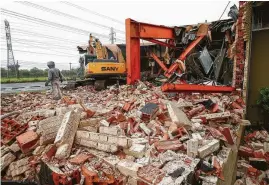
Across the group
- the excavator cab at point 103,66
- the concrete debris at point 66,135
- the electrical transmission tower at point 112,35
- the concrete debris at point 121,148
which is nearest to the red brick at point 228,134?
the concrete debris at point 121,148

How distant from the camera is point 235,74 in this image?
674cm

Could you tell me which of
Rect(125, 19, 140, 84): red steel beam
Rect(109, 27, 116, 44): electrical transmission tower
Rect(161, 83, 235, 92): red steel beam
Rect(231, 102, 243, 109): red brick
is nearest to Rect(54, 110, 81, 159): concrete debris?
Rect(161, 83, 235, 92): red steel beam

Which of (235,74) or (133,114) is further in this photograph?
(235,74)

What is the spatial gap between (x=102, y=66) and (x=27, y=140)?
275 inches

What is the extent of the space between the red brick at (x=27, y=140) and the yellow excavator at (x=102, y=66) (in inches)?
260

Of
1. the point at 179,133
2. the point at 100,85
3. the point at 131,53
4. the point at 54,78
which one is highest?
the point at 131,53

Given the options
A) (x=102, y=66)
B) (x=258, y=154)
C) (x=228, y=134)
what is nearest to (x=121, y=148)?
(x=228, y=134)

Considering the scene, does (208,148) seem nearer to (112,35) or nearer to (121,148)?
(121,148)

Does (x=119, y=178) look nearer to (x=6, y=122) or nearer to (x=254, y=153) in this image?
(x=6, y=122)

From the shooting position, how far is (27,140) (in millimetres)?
3193

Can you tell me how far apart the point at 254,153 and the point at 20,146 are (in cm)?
496

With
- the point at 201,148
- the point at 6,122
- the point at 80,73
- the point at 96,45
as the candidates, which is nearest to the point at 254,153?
the point at 201,148

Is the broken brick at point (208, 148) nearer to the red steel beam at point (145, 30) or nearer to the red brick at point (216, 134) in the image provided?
the red brick at point (216, 134)

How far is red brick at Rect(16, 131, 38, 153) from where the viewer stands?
3.14 m
